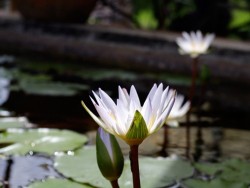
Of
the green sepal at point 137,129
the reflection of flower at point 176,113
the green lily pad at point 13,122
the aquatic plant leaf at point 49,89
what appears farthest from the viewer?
Result: the aquatic plant leaf at point 49,89

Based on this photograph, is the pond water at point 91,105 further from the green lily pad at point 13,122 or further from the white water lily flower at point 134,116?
the white water lily flower at point 134,116

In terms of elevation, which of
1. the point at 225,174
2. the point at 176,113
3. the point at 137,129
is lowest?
the point at 225,174

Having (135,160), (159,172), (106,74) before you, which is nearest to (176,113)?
(159,172)

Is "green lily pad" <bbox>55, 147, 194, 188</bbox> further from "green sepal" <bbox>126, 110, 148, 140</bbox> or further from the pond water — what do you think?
"green sepal" <bbox>126, 110, 148, 140</bbox>

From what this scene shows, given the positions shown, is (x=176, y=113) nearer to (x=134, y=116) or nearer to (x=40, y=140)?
(x=40, y=140)

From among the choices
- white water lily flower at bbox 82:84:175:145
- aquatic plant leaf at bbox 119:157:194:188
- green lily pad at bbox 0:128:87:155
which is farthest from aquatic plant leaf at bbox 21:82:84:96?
white water lily flower at bbox 82:84:175:145

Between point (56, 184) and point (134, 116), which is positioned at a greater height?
point (134, 116)

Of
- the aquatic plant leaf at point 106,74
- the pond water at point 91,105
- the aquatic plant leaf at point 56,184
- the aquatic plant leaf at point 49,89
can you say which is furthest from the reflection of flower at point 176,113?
the aquatic plant leaf at point 106,74
